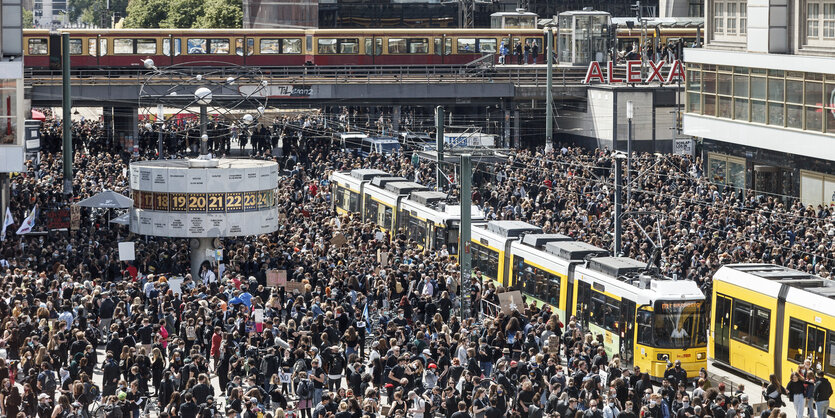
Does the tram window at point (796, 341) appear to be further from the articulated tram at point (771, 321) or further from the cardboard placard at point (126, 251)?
the cardboard placard at point (126, 251)

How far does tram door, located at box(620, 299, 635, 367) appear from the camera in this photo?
91.4 feet

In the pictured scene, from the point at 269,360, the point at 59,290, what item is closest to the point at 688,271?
the point at 269,360

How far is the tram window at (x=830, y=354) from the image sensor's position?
24859mm

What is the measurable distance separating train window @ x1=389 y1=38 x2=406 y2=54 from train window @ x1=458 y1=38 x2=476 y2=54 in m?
2.86

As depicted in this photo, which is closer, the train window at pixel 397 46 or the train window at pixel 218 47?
the train window at pixel 218 47

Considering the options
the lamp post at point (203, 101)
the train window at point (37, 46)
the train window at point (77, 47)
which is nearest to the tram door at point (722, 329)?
the lamp post at point (203, 101)

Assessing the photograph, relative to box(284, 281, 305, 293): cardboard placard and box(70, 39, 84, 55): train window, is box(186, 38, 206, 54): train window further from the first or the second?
box(284, 281, 305, 293): cardboard placard

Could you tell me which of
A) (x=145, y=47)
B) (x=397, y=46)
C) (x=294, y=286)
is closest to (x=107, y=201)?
(x=294, y=286)

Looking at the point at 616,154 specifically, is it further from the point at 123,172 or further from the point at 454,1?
the point at 454,1

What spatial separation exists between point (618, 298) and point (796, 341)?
3848 mm

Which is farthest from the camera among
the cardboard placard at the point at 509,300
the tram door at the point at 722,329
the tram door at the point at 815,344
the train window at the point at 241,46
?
the train window at the point at 241,46

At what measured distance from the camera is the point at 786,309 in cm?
2633

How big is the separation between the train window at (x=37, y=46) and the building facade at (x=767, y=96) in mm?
30317

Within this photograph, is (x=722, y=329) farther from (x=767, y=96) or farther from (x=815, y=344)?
(x=767, y=96)
